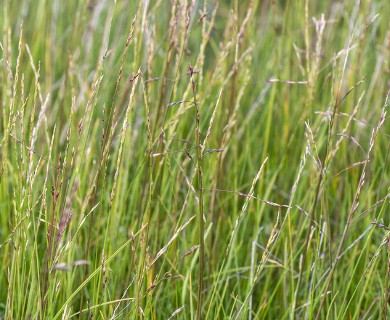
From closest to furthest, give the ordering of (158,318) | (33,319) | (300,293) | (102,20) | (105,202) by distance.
Result: 1. (33,319)
2. (158,318)
3. (300,293)
4. (105,202)
5. (102,20)

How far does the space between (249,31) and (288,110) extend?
38 centimetres

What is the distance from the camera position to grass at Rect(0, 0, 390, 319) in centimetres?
150

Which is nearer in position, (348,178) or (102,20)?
(348,178)

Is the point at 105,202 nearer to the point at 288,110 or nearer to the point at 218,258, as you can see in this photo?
the point at 218,258

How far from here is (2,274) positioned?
1887 millimetres

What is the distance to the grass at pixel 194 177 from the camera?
59.1 inches

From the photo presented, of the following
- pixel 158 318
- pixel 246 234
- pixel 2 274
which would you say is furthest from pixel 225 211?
pixel 2 274

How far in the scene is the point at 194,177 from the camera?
6.29 ft

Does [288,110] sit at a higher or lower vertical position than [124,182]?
higher

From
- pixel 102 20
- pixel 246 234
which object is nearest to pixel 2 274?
pixel 246 234

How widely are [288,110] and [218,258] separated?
690mm

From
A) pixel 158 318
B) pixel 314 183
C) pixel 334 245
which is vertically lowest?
pixel 158 318

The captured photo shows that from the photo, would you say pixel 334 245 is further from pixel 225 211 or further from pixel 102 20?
pixel 102 20

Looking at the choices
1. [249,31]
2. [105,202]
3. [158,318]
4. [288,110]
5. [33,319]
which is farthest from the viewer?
[249,31]
